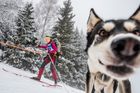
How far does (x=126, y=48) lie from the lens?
695 mm

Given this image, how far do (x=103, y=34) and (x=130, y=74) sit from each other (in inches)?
9.3

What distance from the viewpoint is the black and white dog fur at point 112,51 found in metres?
0.72

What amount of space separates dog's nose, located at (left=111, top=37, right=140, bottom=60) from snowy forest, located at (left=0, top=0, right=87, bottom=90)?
6.47 meters

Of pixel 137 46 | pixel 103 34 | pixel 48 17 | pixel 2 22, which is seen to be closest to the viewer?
pixel 137 46

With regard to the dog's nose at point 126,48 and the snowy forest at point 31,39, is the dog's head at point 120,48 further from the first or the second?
the snowy forest at point 31,39

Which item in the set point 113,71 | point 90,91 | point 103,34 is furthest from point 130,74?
point 90,91

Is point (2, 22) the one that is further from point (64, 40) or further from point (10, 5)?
point (64, 40)

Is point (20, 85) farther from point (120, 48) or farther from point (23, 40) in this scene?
point (23, 40)

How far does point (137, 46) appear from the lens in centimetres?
71

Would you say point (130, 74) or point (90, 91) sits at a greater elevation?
point (130, 74)

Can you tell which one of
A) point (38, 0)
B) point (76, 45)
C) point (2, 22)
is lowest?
point (76, 45)

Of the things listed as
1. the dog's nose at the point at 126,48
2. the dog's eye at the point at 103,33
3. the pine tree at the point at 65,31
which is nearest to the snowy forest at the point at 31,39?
the pine tree at the point at 65,31

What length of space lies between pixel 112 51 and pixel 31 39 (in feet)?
21.2

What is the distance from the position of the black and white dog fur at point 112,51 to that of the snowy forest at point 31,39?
605cm
